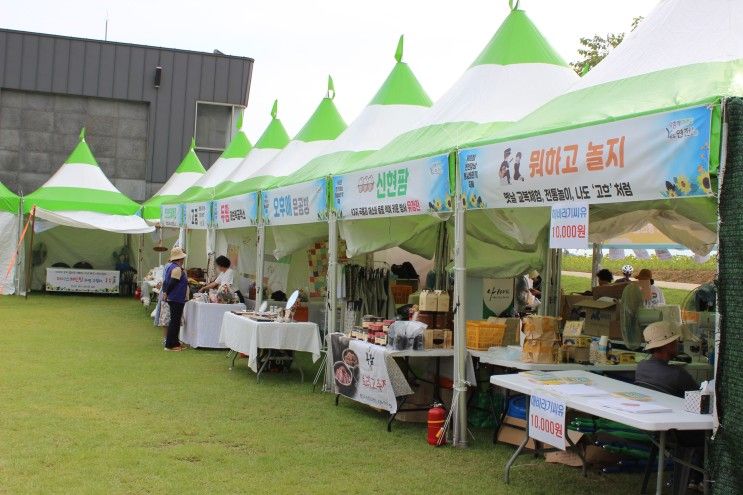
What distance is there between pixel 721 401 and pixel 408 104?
651cm

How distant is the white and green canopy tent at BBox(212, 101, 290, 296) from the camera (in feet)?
39.5

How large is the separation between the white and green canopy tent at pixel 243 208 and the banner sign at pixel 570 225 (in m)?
6.63

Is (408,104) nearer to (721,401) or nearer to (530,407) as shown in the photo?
(530,407)

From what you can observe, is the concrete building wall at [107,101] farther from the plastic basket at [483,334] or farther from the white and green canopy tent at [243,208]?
the plastic basket at [483,334]

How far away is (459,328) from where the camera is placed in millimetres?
6805

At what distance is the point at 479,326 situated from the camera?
7.10 m

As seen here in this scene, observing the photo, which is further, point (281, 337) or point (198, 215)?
point (198, 215)

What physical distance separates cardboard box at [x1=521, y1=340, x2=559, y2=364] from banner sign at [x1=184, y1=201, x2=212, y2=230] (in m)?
8.37

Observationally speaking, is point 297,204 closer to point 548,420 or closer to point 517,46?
point 517,46

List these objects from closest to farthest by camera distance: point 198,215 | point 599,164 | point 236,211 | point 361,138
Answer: point 599,164, point 361,138, point 236,211, point 198,215

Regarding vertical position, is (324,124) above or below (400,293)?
above

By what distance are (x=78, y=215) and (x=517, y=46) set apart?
47.7 ft

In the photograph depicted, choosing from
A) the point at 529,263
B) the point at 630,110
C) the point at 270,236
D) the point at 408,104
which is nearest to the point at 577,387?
the point at 630,110

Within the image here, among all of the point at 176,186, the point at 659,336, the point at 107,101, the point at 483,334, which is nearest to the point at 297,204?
the point at 483,334
